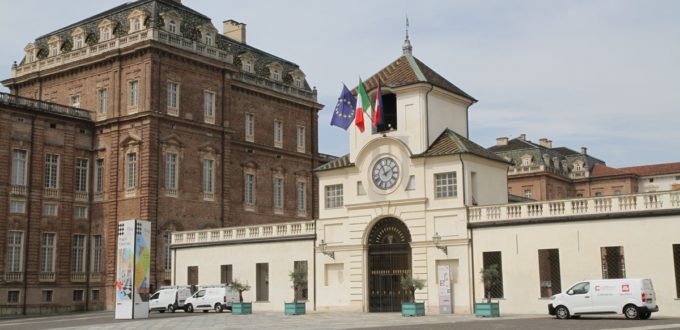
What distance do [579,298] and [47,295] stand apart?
108ft

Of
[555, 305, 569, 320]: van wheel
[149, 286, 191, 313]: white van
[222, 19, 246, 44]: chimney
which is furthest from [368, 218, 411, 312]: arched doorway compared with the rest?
[222, 19, 246, 44]: chimney

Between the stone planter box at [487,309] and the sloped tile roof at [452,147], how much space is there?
771cm

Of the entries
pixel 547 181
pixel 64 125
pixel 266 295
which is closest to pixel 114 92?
pixel 64 125

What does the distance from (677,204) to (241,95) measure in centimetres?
3644

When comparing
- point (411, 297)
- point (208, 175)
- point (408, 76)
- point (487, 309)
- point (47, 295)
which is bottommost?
point (487, 309)

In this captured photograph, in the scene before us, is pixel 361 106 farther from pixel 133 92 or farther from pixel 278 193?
pixel 278 193

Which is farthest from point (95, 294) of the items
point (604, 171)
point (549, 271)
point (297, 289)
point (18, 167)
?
point (604, 171)

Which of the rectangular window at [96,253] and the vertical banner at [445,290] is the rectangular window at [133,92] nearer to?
the rectangular window at [96,253]

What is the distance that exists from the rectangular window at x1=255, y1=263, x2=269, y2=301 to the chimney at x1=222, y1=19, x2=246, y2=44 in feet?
89.7

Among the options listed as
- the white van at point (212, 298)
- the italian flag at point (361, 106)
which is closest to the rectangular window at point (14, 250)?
the white van at point (212, 298)

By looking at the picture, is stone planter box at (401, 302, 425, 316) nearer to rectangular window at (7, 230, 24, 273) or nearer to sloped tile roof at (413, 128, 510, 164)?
sloped tile roof at (413, 128, 510, 164)

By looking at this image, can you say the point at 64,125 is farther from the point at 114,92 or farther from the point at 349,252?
the point at 349,252

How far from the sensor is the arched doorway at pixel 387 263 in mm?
38062

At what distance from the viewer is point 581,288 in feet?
98.4
